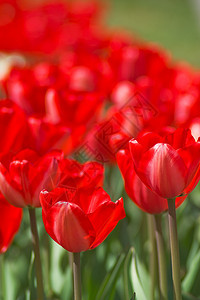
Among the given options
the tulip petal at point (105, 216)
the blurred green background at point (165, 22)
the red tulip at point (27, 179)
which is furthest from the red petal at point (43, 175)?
the blurred green background at point (165, 22)

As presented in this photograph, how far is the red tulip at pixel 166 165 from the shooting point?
2.12 ft

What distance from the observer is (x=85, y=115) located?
3.57 ft

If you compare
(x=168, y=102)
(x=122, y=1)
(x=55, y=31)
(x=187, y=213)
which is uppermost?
(x=122, y=1)

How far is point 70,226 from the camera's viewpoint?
2.06ft

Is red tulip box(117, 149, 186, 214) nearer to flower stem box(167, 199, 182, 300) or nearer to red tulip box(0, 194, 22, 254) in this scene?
flower stem box(167, 199, 182, 300)

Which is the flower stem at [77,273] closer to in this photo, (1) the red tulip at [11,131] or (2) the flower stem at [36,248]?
(2) the flower stem at [36,248]

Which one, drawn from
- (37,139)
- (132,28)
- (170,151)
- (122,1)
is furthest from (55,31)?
(122,1)

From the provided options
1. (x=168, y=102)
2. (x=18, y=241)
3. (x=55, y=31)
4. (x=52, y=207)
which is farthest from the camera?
(x=55, y=31)

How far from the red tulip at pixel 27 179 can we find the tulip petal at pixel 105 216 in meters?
0.11

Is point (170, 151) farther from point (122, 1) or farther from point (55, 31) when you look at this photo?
point (122, 1)

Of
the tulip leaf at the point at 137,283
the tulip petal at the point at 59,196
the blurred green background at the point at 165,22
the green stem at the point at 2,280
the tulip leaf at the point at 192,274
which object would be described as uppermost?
the blurred green background at the point at 165,22

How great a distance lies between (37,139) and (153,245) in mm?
267

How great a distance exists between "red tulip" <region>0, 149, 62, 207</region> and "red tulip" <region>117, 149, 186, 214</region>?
0.10 m

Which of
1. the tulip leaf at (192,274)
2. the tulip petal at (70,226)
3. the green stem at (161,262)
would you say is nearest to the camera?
the tulip petal at (70,226)
